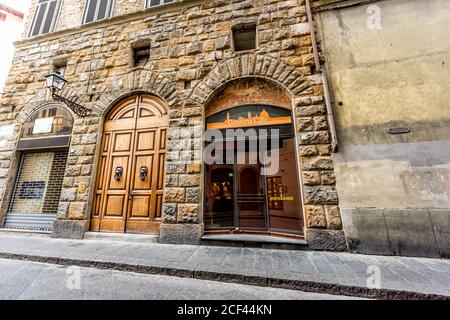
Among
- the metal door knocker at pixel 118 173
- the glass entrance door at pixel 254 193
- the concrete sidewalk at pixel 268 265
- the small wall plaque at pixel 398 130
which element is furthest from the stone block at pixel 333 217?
the metal door knocker at pixel 118 173

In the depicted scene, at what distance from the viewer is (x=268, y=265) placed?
305 cm

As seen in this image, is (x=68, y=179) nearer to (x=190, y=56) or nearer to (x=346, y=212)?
(x=190, y=56)

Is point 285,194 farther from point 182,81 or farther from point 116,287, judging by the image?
point 182,81

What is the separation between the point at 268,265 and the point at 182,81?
4.85 meters

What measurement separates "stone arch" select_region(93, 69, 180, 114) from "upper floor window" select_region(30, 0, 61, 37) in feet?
14.4

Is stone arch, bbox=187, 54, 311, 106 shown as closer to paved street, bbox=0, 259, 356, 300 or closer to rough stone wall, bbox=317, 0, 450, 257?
rough stone wall, bbox=317, 0, 450, 257

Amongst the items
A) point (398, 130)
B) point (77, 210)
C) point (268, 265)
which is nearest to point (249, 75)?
point (398, 130)

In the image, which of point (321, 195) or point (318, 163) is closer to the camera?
point (321, 195)

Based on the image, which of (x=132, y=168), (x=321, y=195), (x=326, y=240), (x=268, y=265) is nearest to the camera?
(x=268, y=265)

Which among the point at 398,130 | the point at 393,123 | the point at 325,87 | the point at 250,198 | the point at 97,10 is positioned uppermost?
the point at 97,10

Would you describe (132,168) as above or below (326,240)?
above

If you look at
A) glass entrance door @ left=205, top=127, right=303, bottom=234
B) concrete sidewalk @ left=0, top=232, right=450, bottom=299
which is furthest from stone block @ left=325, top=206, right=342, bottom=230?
glass entrance door @ left=205, top=127, right=303, bottom=234

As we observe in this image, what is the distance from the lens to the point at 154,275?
9.75ft
